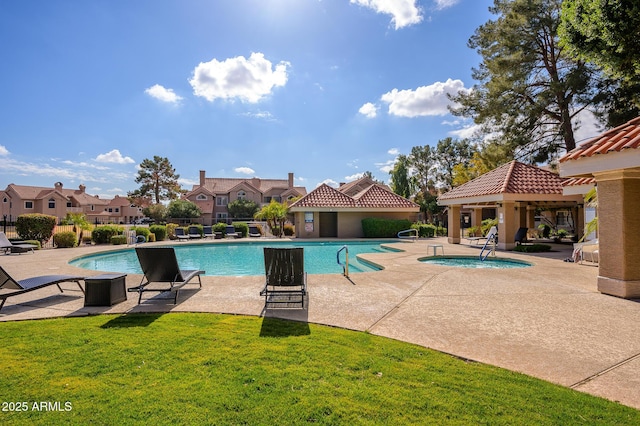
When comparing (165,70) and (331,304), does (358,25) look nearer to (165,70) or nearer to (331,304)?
(165,70)

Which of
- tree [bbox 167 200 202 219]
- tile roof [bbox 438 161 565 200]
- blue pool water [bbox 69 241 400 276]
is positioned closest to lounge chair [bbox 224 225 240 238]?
blue pool water [bbox 69 241 400 276]

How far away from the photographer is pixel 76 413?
2742 millimetres

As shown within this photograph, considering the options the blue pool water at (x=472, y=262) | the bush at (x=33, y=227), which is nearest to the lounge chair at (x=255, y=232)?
the bush at (x=33, y=227)

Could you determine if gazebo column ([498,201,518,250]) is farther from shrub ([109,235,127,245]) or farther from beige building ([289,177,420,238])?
shrub ([109,235,127,245])

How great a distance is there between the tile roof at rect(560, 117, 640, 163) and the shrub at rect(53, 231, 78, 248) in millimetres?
24325

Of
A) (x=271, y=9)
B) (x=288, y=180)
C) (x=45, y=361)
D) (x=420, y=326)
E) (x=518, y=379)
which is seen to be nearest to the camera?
(x=518, y=379)

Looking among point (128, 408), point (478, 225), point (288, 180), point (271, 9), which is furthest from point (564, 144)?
point (288, 180)

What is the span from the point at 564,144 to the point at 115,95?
28863 mm

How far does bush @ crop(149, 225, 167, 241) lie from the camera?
25.3 m

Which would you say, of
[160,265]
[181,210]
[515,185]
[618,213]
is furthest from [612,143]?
[181,210]

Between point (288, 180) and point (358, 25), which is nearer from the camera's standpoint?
point (358, 25)

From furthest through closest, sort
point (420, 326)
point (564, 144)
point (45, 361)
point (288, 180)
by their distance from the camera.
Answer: point (288, 180) → point (564, 144) → point (420, 326) → point (45, 361)

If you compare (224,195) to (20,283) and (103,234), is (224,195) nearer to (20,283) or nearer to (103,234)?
(103,234)

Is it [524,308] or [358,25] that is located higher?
[358,25]
